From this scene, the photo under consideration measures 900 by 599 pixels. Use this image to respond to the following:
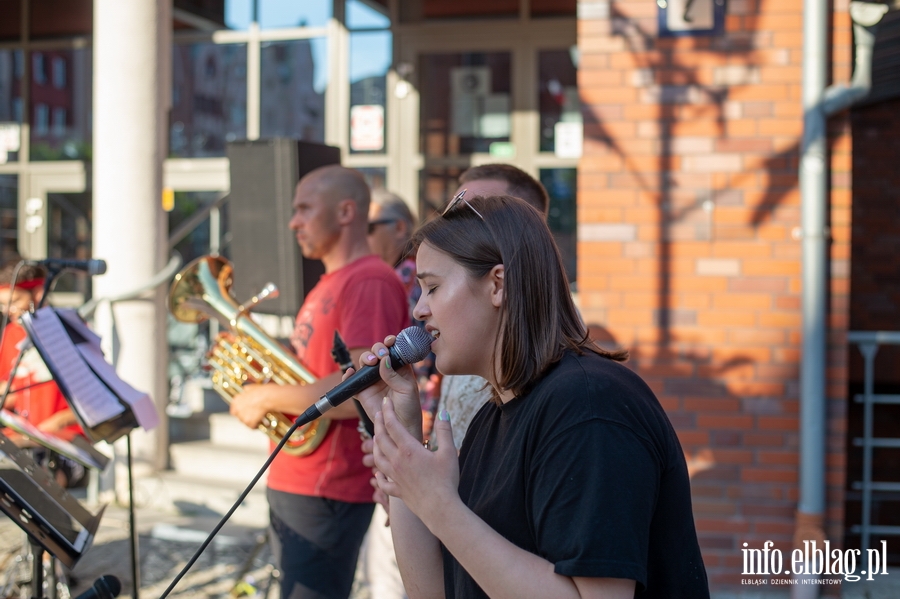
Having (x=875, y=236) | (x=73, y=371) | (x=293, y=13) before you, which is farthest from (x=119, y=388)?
(x=293, y=13)

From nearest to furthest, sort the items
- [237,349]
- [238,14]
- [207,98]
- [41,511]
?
1. [41,511]
2. [237,349]
3. [238,14]
4. [207,98]

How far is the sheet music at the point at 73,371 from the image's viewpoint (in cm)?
263

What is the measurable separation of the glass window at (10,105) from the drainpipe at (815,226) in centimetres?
732

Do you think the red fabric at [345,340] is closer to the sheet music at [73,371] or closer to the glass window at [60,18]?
the sheet music at [73,371]

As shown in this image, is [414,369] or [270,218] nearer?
[414,369]

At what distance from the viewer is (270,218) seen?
4527 millimetres

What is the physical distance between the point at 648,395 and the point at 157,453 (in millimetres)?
5402

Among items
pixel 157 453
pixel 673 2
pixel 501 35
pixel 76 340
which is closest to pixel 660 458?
pixel 76 340

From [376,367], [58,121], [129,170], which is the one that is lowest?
[376,367]

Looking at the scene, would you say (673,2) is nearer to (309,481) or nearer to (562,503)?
(309,481)

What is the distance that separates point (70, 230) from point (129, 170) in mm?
2839

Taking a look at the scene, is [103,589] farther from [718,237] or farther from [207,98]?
[207,98]

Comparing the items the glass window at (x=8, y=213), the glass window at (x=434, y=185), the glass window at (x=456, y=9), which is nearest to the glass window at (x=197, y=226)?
the glass window at (x=8, y=213)

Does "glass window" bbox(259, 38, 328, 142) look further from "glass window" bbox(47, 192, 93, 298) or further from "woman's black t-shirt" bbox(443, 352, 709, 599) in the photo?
"woman's black t-shirt" bbox(443, 352, 709, 599)
